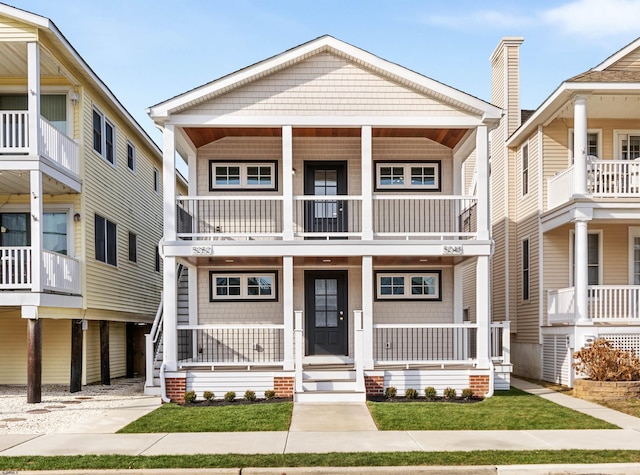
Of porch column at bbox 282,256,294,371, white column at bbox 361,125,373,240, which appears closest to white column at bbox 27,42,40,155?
porch column at bbox 282,256,294,371

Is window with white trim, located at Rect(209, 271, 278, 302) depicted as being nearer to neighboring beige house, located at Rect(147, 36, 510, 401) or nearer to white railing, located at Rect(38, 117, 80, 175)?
neighboring beige house, located at Rect(147, 36, 510, 401)

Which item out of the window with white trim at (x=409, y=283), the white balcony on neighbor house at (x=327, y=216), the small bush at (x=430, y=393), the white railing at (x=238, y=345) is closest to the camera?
the small bush at (x=430, y=393)

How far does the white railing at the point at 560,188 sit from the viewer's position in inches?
651

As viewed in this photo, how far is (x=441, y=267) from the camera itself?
16688 millimetres

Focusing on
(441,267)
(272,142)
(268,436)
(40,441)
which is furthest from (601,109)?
(40,441)

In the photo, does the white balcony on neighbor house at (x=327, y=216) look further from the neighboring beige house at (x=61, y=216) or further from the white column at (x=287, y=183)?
the neighboring beige house at (x=61, y=216)

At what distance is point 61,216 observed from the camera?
54.6ft

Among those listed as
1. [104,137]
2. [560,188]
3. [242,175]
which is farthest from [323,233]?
[104,137]

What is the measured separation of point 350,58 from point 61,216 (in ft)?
26.8

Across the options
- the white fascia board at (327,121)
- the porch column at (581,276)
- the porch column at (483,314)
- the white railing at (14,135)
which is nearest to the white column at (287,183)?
the white fascia board at (327,121)

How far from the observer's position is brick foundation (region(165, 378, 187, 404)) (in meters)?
13.7

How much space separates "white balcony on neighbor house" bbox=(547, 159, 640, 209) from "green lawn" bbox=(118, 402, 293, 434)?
9059mm

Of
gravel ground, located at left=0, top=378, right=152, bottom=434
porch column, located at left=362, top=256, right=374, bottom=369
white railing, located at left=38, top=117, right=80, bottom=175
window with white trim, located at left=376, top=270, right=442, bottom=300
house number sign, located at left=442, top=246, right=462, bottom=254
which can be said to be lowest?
gravel ground, located at left=0, top=378, right=152, bottom=434

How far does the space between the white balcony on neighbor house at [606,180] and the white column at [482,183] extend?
9.58 feet
